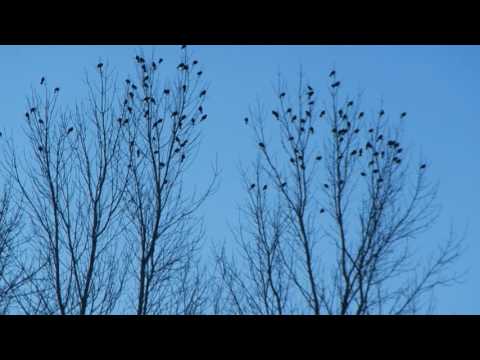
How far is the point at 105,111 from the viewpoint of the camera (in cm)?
588
